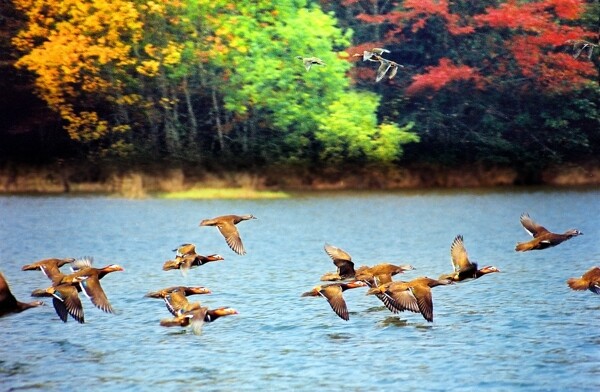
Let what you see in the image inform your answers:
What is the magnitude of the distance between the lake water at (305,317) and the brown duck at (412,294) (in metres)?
0.21

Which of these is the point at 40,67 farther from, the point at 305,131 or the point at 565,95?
the point at 565,95

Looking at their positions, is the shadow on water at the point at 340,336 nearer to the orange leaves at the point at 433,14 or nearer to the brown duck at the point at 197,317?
the brown duck at the point at 197,317

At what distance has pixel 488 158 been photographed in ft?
85.1

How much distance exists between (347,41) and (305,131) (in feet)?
6.89

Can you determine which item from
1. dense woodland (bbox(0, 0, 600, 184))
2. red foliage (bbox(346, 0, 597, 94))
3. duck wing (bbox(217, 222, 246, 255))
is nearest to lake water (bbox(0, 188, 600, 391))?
duck wing (bbox(217, 222, 246, 255))

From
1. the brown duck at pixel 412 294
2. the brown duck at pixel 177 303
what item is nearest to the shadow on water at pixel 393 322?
the brown duck at pixel 412 294

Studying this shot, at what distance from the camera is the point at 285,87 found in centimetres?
2627

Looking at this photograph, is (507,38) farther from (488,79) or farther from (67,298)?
(67,298)

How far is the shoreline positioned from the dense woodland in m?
0.24

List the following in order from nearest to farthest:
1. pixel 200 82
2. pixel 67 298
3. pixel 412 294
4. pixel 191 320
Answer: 1. pixel 191 320
2. pixel 67 298
3. pixel 412 294
4. pixel 200 82

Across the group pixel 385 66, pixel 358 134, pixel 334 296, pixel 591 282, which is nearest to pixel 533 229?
pixel 591 282

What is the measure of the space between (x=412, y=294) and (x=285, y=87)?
646 inches

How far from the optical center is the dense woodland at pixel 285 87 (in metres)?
25.8

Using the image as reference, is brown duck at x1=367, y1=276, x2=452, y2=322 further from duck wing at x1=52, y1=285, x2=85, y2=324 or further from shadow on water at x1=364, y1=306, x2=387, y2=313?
duck wing at x1=52, y1=285, x2=85, y2=324
